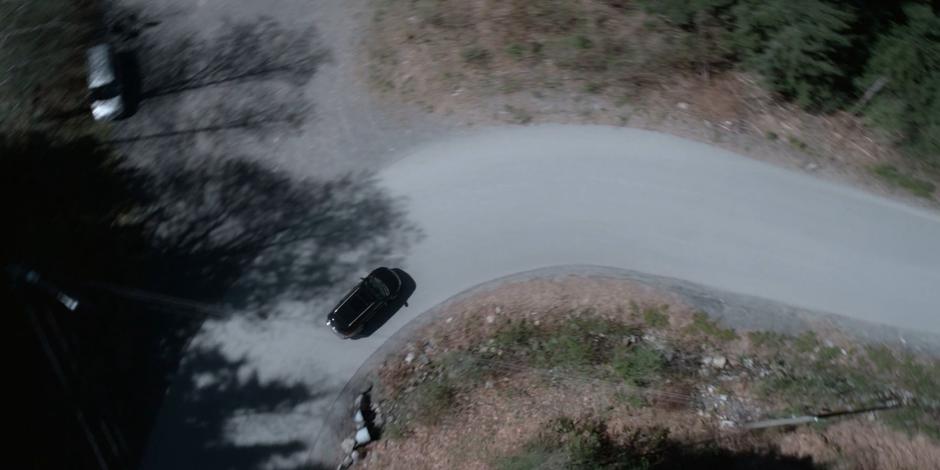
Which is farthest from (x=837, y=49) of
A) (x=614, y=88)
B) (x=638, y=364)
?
(x=638, y=364)

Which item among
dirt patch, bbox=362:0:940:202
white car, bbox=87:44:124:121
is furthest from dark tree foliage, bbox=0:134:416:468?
dirt patch, bbox=362:0:940:202

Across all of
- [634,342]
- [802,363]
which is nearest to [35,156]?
[634,342]

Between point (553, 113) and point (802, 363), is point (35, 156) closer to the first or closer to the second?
point (553, 113)

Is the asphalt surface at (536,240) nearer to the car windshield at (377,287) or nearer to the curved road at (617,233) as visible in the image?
the curved road at (617,233)

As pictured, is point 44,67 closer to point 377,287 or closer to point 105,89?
point 105,89

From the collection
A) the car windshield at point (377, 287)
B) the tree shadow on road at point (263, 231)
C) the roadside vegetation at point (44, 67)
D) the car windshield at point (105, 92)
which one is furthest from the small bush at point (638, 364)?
the roadside vegetation at point (44, 67)
